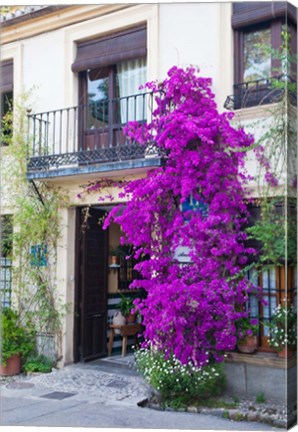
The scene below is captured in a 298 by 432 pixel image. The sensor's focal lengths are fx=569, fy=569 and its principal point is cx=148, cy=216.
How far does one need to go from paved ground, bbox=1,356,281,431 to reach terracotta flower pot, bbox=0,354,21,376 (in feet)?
0.86

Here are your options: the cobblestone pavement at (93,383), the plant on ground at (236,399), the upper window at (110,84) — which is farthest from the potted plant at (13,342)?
the plant on ground at (236,399)

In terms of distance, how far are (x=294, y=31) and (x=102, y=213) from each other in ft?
13.6

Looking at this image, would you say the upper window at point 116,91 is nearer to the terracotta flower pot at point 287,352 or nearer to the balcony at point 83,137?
the balcony at point 83,137

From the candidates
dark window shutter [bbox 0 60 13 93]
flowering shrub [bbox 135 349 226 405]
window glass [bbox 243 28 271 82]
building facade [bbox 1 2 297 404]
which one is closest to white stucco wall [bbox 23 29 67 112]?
building facade [bbox 1 2 297 404]

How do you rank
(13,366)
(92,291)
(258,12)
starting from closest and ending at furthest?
(258,12)
(13,366)
(92,291)

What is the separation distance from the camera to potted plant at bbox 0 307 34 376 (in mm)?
8214

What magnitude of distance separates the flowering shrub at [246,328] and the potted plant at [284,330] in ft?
0.73

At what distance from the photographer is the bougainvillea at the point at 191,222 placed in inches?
265

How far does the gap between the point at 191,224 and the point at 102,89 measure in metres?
2.85

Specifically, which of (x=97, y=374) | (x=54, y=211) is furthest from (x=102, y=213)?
(x=97, y=374)

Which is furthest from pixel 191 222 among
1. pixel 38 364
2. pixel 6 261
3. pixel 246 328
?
pixel 38 364

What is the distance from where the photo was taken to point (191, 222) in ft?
22.8

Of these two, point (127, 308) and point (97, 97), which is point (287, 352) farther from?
point (97, 97)

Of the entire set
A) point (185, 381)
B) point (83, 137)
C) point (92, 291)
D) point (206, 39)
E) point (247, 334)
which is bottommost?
point (185, 381)
